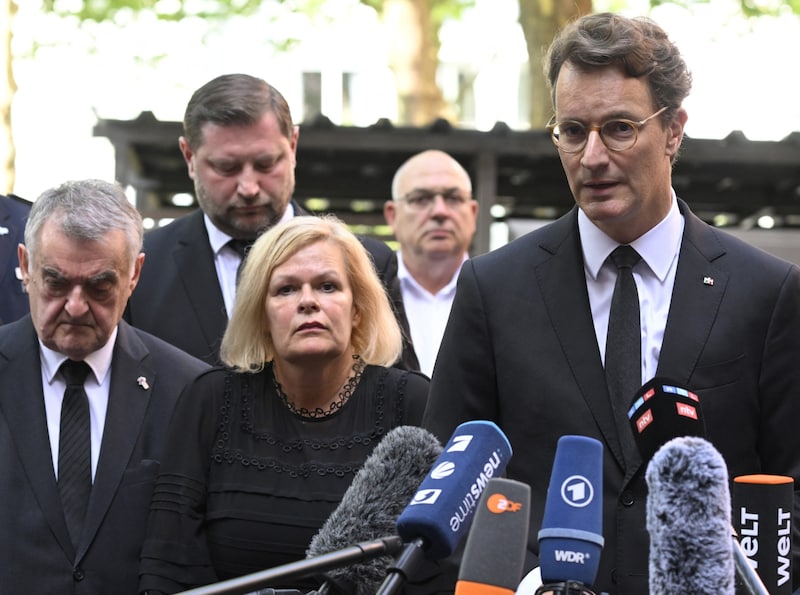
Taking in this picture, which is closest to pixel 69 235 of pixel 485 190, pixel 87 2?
pixel 485 190

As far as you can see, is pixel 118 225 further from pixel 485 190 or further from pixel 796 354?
pixel 485 190

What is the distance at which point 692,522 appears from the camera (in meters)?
2.43

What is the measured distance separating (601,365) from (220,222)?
2630mm

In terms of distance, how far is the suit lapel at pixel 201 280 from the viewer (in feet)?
18.7

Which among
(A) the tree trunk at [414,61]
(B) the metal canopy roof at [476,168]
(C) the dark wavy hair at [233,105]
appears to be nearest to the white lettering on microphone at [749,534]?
(C) the dark wavy hair at [233,105]

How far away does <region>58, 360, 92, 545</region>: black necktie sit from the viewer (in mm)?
4730

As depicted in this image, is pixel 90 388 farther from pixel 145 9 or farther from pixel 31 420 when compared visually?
pixel 145 9

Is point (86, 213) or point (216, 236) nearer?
point (86, 213)

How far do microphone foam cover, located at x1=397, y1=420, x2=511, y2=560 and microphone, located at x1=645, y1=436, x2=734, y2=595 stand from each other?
0.39 m

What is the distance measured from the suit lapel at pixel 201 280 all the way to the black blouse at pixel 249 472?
3.34 ft

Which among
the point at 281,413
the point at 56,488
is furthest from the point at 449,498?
the point at 56,488

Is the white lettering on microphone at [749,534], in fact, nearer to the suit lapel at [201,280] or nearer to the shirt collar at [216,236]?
the suit lapel at [201,280]

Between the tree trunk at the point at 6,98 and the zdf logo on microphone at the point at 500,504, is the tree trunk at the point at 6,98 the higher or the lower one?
the higher one

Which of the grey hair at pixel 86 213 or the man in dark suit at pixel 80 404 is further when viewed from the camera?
the grey hair at pixel 86 213
